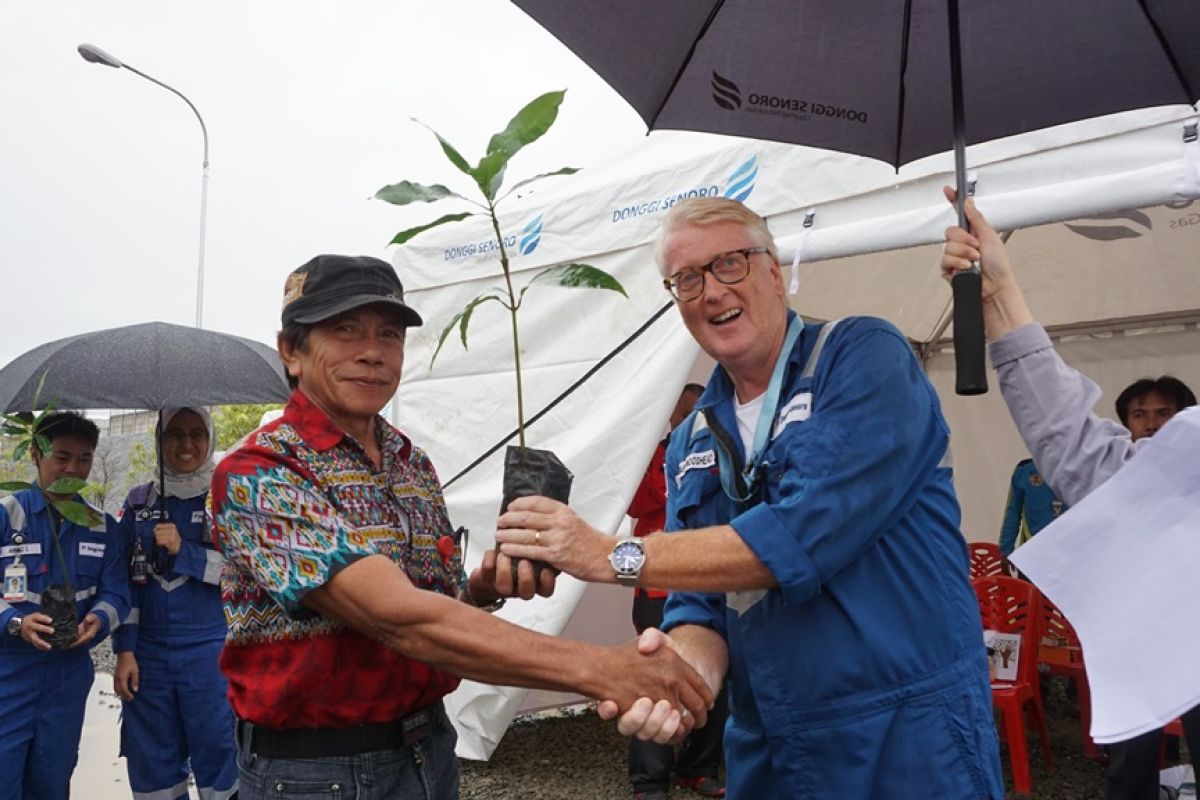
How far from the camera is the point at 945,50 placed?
2203mm

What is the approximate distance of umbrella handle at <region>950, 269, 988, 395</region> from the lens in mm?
1797

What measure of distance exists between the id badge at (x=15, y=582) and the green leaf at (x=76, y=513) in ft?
0.96

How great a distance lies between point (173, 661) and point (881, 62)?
3873 millimetres

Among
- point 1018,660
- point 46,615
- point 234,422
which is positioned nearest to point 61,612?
point 46,615

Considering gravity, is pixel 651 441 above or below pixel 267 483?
above

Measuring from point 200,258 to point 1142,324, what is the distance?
31.9 feet

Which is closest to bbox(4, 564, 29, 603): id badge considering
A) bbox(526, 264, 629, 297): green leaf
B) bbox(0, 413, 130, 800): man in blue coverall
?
bbox(0, 413, 130, 800): man in blue coverall

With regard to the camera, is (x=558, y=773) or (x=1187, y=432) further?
(x=558, y=773)

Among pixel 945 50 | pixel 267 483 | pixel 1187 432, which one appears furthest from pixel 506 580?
pixel 945 50

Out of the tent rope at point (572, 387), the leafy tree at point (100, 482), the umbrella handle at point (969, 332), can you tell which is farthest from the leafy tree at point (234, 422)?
the umbrella handle at point (969, 332)

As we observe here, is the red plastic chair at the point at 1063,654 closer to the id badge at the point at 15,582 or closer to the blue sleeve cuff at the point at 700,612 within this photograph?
the blue sleeve cuff at the point at 700,612

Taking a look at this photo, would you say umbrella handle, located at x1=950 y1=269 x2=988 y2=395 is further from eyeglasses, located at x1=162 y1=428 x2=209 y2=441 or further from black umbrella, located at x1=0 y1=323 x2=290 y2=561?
eyeglasses, located at x1=162 y1=428 x2=209 y2=441

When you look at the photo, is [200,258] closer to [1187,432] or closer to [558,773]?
[558,773]

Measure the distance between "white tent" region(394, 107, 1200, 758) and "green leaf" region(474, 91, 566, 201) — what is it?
7.95ft
